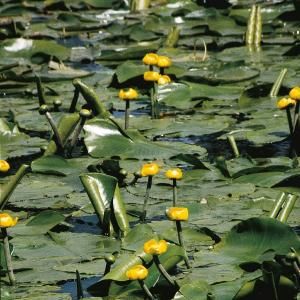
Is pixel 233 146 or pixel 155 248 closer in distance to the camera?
pixel 155 248

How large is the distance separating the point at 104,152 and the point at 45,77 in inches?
65.5

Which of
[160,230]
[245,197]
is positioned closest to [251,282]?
[160,230]

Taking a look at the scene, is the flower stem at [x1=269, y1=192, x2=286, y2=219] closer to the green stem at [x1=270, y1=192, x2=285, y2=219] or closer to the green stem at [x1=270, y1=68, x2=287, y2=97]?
the green stem at [x1=270, y1=192, x2=285, y2=219]

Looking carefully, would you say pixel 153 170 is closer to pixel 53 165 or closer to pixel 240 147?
pixel 53 165

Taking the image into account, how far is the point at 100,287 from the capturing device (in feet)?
8.20

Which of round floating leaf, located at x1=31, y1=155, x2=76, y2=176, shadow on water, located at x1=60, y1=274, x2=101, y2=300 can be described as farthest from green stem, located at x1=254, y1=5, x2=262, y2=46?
shadow on water, located at x1=60, y1=274, x2=101, y2=300

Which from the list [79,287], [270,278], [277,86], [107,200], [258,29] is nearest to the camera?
[270,278]

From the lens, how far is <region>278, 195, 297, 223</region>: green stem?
9.27ft

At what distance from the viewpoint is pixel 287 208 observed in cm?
285

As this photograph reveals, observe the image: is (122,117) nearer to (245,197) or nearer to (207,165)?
(207,165)

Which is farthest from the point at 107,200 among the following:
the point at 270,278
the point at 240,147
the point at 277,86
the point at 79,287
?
the point at 277,86

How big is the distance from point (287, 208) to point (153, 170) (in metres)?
0.39

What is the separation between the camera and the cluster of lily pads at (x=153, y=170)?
8.29ft

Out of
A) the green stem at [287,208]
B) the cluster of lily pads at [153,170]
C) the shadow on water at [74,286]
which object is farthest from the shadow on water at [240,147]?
the shadow on water at [74,286]
